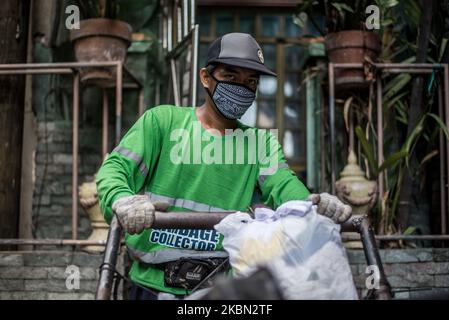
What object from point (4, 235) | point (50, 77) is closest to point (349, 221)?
point (4, 235)

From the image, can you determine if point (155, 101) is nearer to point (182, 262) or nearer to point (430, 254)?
point (430, 254)

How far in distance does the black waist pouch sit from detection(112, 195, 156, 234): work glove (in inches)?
19.8

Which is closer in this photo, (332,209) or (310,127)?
(332,209)

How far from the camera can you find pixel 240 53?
2434 mm

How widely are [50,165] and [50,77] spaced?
76 centimetres

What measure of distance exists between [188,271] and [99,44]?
9.85 ft

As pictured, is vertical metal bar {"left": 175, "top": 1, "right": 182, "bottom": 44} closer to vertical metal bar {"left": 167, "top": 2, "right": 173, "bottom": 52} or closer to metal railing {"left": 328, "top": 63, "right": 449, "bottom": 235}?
vertical metal bar {"left": 167, "top": 2, "right": 173, "bottom": 52}

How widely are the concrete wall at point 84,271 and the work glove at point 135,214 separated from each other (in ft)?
8.15

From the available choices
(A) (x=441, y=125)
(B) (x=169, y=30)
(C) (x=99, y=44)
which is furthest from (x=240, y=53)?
(B) (x=169, y=30)

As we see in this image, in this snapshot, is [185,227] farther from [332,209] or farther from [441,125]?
[441,125]

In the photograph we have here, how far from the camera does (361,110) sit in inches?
204

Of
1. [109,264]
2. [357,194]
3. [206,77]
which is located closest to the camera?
[109,264]

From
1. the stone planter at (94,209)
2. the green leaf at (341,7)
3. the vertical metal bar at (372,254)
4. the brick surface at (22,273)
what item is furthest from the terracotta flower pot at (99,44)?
the vertical metal bar at (372,254)

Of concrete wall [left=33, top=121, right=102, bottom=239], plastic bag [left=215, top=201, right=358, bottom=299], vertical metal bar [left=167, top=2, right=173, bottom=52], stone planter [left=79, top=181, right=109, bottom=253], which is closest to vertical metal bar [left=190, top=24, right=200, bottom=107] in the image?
vertical metal bar [left=167, top=2, right=173, bottom=52]
